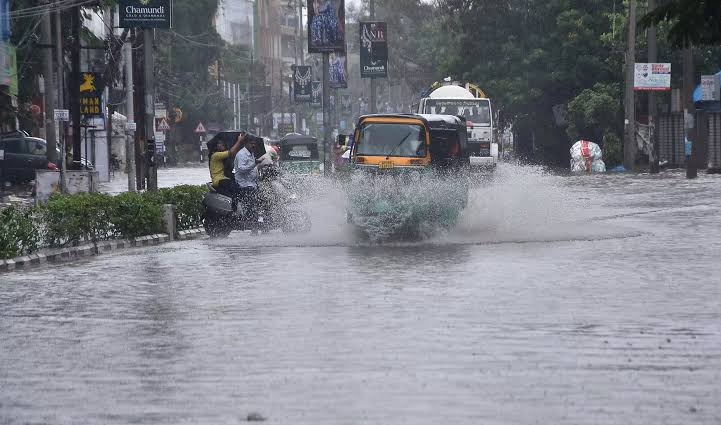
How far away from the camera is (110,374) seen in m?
10.1

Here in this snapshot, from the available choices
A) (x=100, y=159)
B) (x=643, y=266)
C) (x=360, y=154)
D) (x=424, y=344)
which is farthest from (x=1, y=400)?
(x=100, y=159)

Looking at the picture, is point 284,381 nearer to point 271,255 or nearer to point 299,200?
point 271,255

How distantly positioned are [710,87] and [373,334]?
42.9 metres

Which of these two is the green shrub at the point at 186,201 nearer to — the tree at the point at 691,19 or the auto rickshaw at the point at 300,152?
the tree at the point at 691,19

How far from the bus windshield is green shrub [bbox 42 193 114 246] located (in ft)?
101

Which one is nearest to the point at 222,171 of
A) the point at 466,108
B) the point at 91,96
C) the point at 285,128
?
the point at 91,96

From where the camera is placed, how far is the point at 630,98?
188 feet

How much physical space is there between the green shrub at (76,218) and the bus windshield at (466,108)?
101ft

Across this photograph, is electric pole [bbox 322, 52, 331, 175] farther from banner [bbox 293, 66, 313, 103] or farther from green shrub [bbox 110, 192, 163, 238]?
banner [bbox 293, 66, 313, 103]

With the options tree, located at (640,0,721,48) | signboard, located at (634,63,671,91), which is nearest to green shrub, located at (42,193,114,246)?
tree, located at (640,0,721,48)

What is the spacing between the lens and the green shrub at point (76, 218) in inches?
867

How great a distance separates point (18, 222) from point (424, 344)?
10728 millimetres

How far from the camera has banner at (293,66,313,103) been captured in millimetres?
100625

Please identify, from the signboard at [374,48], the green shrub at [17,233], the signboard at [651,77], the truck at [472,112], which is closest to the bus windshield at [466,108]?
the truck at [472,112]
